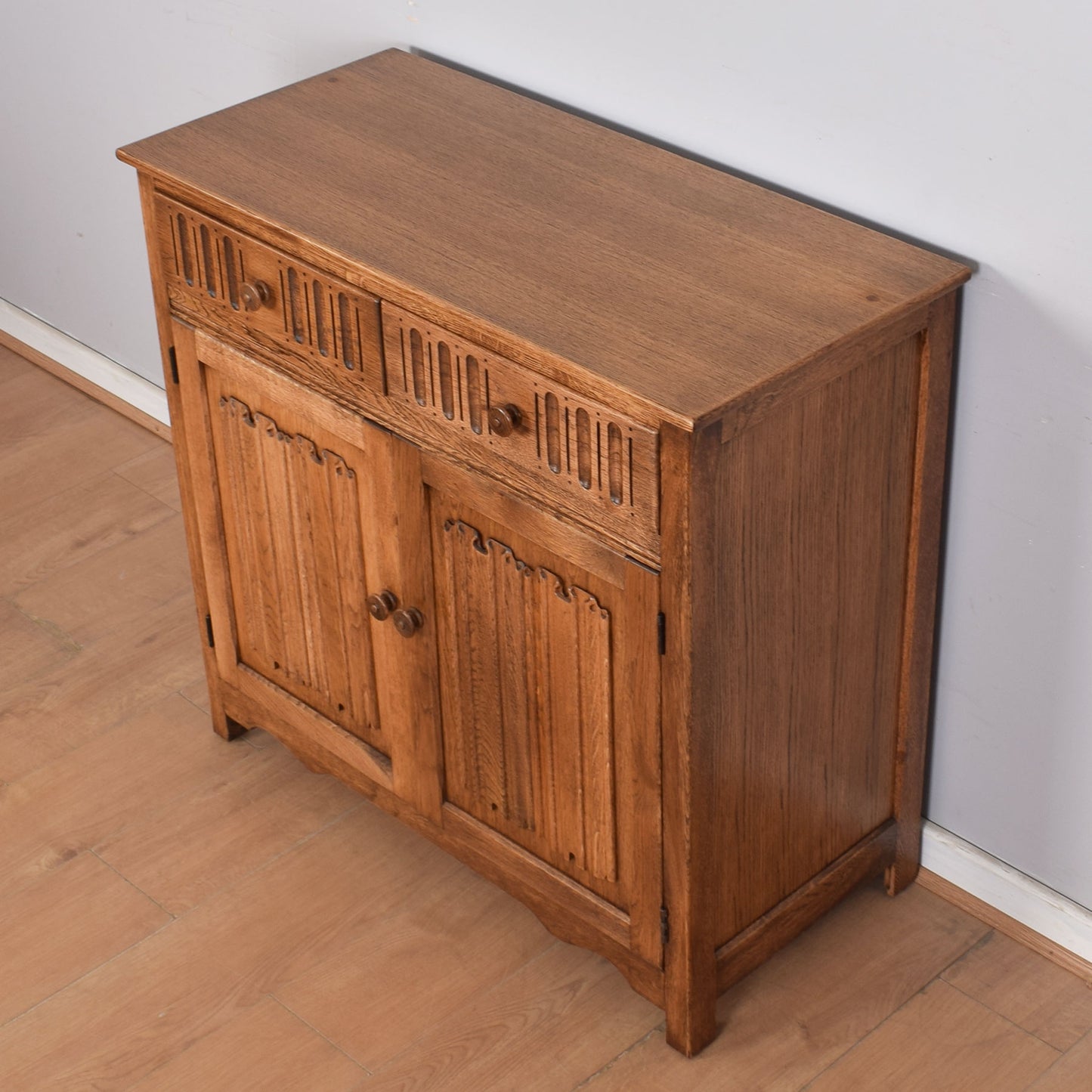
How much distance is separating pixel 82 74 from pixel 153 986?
1503 mm

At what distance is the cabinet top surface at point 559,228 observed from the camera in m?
1.51

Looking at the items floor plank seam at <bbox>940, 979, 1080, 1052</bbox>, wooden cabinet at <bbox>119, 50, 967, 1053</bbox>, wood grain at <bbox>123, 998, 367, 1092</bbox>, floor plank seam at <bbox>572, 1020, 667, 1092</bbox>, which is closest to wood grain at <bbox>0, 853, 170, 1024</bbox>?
wood grain at <bbox>123, 998, 367, 1092</bbox>

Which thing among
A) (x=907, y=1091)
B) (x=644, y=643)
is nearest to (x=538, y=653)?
(x=644, y=643)

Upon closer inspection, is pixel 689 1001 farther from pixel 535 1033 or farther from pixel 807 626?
pixel 807 626

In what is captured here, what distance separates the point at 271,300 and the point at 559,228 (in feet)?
1.13

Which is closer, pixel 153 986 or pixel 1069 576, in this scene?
pixel 1069 576

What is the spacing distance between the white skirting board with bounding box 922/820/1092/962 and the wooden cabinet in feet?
0.15

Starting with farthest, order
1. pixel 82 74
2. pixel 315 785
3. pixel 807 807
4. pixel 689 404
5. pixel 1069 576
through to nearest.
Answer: pixel 82 74
pixel 315 785
pixel 807 807
pixel 1069 576
pixel 689 404

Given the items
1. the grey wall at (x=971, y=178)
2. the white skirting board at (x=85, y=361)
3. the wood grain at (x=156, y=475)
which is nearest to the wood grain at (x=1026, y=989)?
the grey wall at (x=971, y=178)

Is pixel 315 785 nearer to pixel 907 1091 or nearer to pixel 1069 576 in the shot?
pixel 907 1091

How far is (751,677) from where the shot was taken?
5.49 feet

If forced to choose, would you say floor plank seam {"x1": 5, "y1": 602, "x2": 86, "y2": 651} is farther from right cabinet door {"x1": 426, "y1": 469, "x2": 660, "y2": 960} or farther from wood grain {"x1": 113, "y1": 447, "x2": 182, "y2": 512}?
right cabinet door {"x1": 426, "y1": 469, "x2": 660, "y2": 960}

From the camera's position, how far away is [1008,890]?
198 cm

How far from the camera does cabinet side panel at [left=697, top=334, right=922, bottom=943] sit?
1566 millimetres
